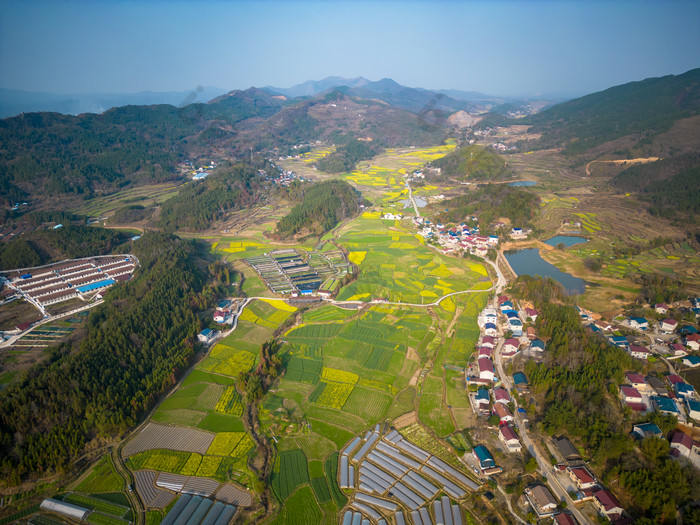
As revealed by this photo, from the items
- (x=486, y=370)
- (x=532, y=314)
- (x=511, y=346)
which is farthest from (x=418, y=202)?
(x=486, y=370)

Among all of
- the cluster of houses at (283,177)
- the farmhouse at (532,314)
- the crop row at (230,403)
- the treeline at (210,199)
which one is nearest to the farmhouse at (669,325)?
the farmhouse at (532,314)

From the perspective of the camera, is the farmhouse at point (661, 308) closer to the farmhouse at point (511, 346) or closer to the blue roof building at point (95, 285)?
the farmhouse at point (511, 346)

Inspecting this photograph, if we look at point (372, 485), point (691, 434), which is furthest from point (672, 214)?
point (372, 485)

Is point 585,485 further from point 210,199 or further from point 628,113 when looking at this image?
point 628,113

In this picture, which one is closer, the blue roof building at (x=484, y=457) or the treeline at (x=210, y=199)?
the blue roof building at (x=484, y=457)

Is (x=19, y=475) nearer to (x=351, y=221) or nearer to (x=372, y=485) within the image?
(x=372, y=485)

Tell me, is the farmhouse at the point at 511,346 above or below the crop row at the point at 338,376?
above

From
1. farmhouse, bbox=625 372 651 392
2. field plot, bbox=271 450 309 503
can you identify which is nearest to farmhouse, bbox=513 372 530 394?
farmhouse, bbox=625 372 651 392
